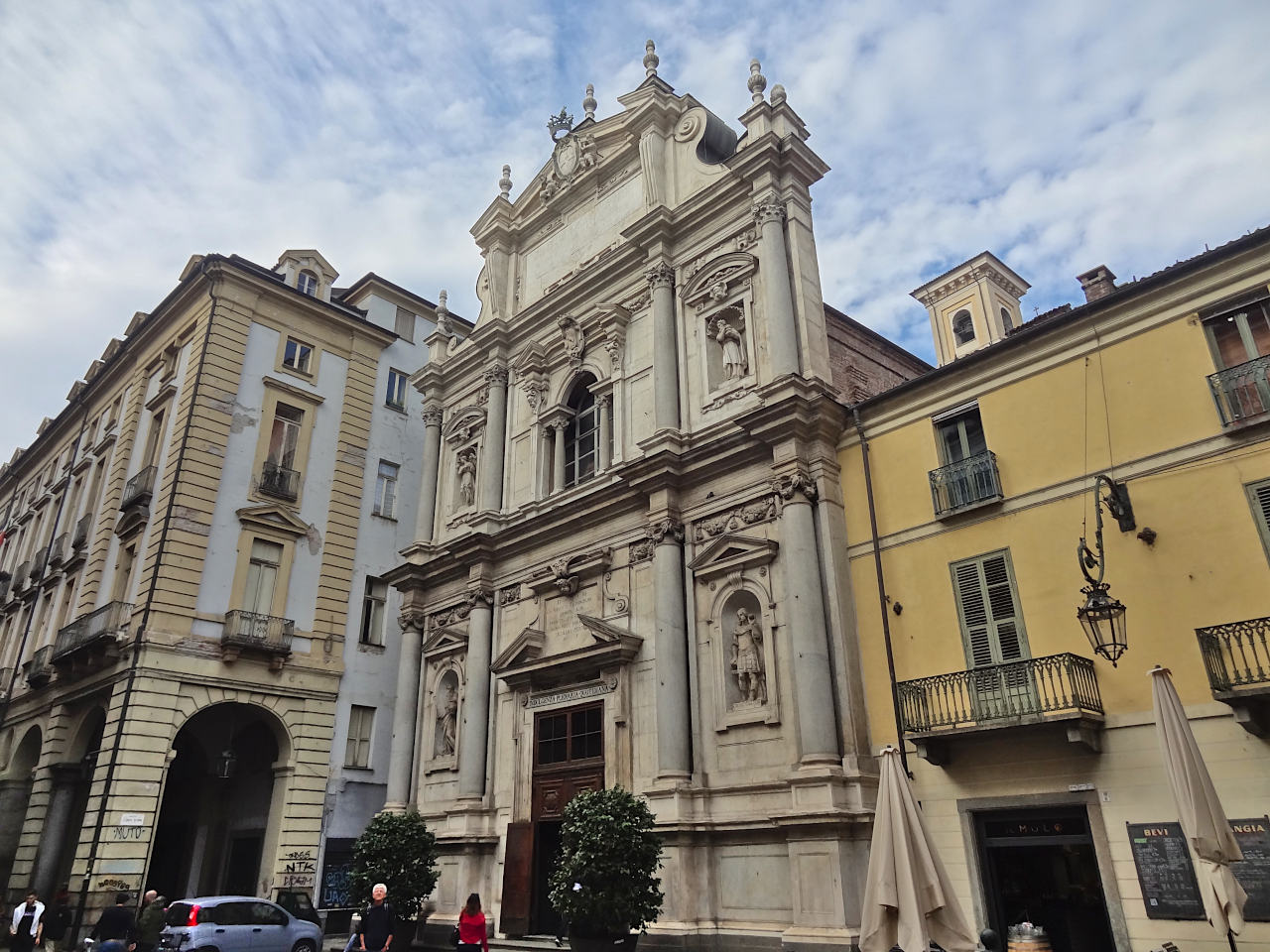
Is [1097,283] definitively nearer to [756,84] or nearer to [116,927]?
[756,84]

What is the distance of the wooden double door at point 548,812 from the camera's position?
55.5 ft

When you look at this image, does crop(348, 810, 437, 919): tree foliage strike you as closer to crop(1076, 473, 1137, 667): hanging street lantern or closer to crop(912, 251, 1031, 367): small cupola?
crop(1076, 473, 1137, 667): hanging street lantern

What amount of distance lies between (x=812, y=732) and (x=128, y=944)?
10829mm

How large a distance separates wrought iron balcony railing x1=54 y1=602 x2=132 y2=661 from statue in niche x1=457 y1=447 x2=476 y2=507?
8.67m

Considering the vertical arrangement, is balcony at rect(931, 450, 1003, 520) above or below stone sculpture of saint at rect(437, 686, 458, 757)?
above

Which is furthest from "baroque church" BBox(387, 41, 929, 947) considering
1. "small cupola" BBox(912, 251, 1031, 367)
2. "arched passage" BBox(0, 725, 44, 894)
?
"small cupola" BBox(912, 251, 1031, 367)

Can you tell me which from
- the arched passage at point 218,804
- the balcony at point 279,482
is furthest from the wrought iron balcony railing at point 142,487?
the arched passage at point 218,804

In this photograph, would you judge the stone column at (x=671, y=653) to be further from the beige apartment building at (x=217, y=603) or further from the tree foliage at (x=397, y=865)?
the beige apartment building at (x=217, y=603)

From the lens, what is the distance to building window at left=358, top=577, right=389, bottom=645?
26031 millimetres

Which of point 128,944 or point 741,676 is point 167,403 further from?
point 741,676

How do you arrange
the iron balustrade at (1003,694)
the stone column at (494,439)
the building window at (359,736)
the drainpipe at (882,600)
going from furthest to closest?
the building window at (359,736)
the stone column at (494,439)
the drainpipe at (882,600)
the iron balustrade at (1003,694)

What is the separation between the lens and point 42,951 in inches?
727

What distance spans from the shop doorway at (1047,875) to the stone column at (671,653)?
16.6ft

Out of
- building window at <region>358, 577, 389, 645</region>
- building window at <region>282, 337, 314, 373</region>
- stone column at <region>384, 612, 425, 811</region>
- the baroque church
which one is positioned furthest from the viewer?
building window at <region>282, 337, 314, 373</region>
